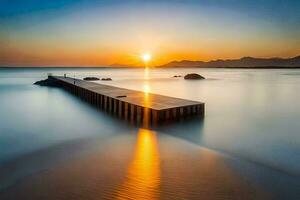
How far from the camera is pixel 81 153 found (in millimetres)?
8242

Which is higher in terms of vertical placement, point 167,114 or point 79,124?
point 167,114

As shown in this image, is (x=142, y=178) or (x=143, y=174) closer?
(x=142, y=178)

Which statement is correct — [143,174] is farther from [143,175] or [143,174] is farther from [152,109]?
[152,109]

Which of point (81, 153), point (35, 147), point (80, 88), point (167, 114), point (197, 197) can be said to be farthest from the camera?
point (80, 88)

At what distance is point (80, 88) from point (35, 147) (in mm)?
16916

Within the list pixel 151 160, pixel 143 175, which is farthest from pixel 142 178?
pixel 151 160

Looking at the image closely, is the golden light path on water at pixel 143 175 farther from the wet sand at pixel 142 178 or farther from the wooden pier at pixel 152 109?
the wooden pier at pixel 152 109

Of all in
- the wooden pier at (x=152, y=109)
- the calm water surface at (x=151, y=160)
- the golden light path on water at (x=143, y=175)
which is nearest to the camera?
the golden light path on water at (x=143, y=175)

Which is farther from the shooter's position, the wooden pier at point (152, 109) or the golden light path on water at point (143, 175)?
the wooden pier at point (152, 109)

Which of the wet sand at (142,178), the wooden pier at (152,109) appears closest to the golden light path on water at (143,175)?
the wet sand at (142,178)

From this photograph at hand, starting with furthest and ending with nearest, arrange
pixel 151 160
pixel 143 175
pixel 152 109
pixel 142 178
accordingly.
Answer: pixel 152 109 < pixel 151 160 < pixel 143 175 < pixel 142 178

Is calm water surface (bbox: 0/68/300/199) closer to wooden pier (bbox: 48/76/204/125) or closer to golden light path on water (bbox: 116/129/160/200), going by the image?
golden light path on water (bbox: 116/129/160/200)

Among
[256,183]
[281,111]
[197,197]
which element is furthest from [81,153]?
[281,111]

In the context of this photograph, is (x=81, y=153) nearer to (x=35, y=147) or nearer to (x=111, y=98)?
(x=35, y=147)
